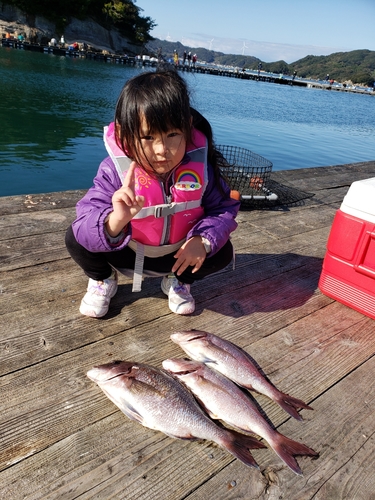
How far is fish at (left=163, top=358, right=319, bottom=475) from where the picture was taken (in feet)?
5.76

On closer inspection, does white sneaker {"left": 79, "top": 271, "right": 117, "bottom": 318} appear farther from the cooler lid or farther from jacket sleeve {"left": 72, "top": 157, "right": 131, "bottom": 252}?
the cooler lid

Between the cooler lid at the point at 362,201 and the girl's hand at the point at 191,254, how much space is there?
118 centimetres

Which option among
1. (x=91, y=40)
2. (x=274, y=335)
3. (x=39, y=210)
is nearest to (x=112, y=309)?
(x=274, y=335)

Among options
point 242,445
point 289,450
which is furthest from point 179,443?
point 289,450

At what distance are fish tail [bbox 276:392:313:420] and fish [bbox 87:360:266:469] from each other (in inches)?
10.6

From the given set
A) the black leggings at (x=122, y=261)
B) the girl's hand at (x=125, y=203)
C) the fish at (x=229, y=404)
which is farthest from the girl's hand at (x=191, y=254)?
the fish at (x=229, y=404)

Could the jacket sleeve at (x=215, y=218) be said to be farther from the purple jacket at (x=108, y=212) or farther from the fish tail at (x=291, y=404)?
the fish tail at (x=291, y=404)

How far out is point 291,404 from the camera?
2.02 metres

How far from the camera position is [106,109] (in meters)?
24.2

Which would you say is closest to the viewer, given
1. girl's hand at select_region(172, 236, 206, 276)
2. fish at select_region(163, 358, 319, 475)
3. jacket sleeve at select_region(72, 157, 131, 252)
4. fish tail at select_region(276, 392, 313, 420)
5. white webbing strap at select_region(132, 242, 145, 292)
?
fish at select_region(163, 358, 319, 475)

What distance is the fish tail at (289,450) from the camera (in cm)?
169

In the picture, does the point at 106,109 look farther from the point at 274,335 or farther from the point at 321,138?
the point at 274,335

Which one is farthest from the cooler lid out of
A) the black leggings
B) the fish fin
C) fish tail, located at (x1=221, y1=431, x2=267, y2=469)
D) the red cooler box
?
the fish fin

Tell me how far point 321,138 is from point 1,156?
1993cm
